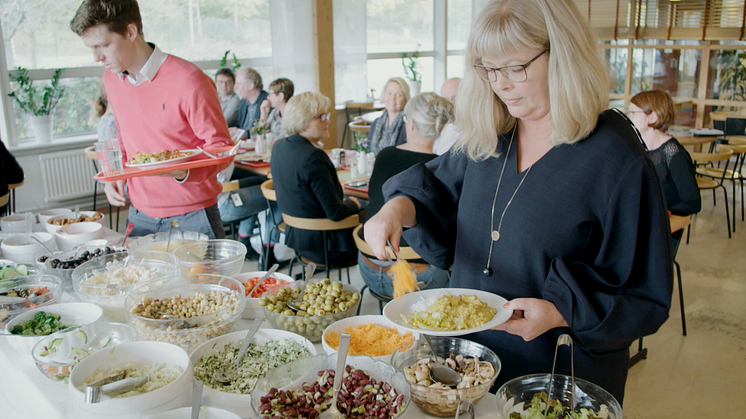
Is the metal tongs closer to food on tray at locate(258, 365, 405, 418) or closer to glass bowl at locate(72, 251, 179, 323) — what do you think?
food on tray at locate(258, 365, 405, 418)

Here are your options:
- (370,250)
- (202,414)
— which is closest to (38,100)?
(370,250)

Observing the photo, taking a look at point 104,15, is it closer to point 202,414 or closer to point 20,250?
point 20,250

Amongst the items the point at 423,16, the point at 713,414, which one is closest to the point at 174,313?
the point at 713,414

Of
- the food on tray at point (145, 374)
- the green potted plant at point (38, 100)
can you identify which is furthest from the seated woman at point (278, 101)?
the food on tray at point (145, 374)

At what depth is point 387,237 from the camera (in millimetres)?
1484

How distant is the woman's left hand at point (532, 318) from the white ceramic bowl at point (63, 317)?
1.10m

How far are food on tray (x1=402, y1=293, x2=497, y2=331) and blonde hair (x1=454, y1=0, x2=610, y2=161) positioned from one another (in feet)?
1.43

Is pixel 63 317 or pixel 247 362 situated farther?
pixel 63 317

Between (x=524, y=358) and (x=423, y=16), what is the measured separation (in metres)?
9.00

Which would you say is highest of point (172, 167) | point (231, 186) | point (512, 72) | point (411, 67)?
point (411, 67)

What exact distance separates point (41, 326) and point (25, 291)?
→ 0.94 ft

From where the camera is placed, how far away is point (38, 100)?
5.72 m

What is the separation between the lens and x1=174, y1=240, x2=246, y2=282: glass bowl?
1940 millimetres

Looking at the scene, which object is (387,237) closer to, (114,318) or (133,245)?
(114,318)
